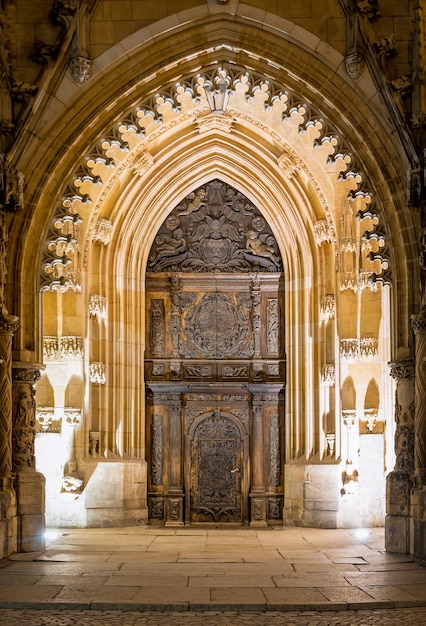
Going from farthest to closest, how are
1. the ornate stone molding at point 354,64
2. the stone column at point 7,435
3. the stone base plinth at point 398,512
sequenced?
the ornate stone molding at point 354,64, the stone base plinth at point 398,512, the stone column at point 7,435

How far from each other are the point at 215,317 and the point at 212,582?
6.88m

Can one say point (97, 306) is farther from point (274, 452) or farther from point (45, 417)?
point (274, 452)

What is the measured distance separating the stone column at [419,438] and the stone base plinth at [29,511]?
3997 mm

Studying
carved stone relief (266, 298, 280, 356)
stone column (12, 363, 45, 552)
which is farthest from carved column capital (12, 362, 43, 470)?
carved stone relief (266, 298, 280, 356)

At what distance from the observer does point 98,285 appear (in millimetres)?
15602

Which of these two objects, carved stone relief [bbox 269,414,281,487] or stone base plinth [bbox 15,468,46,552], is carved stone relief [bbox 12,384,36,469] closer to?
stone base plinth [bbox 15,468,46,552]

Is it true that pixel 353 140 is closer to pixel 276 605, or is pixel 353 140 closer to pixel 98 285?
pixel 98 285

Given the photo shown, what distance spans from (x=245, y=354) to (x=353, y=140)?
478 cm

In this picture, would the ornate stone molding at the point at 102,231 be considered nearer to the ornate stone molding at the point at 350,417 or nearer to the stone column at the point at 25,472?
the stone column at the point at 25,472

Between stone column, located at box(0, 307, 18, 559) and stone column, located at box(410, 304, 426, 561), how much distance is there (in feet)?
13.8

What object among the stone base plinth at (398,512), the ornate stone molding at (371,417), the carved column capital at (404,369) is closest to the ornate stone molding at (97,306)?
the ornate stone molding at (371,417)

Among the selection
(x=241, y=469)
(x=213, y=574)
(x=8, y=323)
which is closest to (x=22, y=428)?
(x=8, y=323)

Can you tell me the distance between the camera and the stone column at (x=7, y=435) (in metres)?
11.8

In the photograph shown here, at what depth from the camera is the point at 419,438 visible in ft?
38.5
